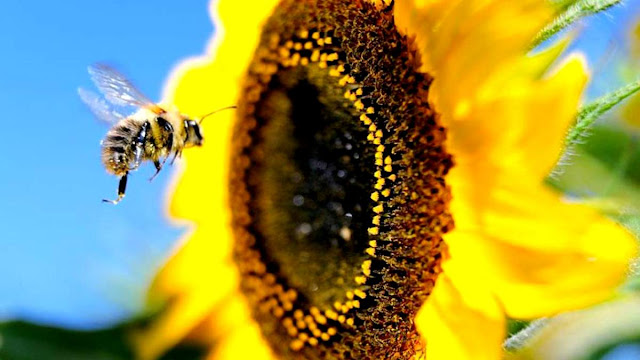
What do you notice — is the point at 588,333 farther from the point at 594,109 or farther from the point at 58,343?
the point at 58,343

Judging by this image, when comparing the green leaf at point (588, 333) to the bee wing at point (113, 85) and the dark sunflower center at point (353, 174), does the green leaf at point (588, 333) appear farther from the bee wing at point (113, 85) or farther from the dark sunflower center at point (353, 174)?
the bee wing at point (113, 85)

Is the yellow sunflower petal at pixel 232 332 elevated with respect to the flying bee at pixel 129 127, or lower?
lower

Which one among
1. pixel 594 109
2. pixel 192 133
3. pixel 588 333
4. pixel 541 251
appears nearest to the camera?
pixel 594 109

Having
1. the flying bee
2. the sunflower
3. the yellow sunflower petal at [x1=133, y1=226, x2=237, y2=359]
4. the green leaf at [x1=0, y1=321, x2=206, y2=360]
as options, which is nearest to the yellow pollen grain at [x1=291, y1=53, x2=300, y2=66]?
the sunflower

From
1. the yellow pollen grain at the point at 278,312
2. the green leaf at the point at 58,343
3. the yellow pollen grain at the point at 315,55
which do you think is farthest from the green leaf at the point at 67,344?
the yellow pollen grain at the point at 315,55

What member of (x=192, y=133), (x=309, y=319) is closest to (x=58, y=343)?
(x=192, y=133)

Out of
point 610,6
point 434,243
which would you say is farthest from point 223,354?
point 610,6
